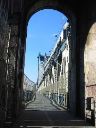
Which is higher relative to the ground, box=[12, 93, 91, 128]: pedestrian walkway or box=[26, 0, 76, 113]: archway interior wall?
box=[26, 0, 76, 113]: archway interior wall

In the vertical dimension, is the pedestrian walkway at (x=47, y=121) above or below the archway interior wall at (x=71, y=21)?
below

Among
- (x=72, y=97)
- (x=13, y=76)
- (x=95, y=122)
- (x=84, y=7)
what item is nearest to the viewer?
(x=95, y=122)

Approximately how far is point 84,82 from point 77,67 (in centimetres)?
249

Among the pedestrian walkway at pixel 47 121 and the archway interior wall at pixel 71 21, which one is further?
the archway interior wall at pixel 71 21

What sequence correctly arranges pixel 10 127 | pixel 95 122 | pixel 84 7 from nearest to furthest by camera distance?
pixel 10 127 → pixel 95 122 → pixel 84 7

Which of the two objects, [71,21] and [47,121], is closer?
[47,121]

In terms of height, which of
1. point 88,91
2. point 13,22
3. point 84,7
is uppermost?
point 84,7

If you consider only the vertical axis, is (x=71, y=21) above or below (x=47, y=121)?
above

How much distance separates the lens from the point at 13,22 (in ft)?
62.5

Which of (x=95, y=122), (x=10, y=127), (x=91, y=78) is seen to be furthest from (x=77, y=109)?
(x=10, y=127)

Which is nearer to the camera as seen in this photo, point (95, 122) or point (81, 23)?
point (95, 122)

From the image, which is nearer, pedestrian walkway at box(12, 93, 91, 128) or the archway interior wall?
pedestrian walkway at box(12, 93, 91, 128)

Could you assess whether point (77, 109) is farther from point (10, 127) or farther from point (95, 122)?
point (10, 127)

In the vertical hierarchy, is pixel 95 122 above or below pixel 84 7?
below
